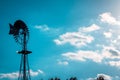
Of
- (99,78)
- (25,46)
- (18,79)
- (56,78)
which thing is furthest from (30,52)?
(56,78)

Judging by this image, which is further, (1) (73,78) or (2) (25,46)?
(1) (73,78)

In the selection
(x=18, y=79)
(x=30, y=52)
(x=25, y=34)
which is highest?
(x=25, y=34)

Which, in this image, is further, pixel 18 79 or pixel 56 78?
pixel 56 78

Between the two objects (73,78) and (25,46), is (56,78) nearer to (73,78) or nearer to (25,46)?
(73,78)

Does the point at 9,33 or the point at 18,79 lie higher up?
the point at 9,33

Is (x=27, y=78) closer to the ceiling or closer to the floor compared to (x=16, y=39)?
closer to the floor

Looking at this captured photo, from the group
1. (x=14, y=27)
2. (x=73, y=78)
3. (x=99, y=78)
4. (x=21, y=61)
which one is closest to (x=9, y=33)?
(x=14, y=27)

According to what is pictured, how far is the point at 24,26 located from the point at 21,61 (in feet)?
29.7

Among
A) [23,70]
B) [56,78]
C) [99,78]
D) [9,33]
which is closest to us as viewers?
[23,70]

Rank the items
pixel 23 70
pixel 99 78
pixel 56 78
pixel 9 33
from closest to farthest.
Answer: pixel 23 70 < pixel 9 33 < pixel 99 78 < pixel 56 78

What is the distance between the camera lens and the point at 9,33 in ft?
269

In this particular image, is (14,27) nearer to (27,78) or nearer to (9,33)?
(9,33)

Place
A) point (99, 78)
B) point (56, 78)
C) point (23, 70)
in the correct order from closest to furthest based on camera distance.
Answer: point (23, 70), point (99, 78), point (56, 78)

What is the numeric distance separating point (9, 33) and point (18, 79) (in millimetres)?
13070
